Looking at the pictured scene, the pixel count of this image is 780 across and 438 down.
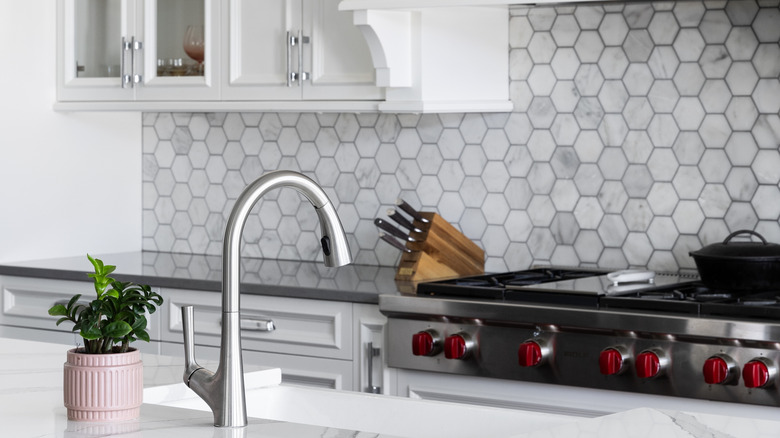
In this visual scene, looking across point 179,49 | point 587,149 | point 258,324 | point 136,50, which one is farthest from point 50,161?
point 587,149

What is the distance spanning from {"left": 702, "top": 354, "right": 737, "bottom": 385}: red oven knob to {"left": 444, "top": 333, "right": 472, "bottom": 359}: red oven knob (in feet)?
2.03

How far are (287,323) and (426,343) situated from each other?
51 cm

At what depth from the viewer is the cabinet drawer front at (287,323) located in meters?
3.03

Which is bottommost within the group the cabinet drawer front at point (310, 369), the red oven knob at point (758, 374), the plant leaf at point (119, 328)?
the cabinet drawer front at point (310, 369)

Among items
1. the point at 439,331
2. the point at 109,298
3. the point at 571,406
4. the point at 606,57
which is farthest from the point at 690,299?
the point at 109,298

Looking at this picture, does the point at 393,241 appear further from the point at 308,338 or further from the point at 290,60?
the point at 290,60

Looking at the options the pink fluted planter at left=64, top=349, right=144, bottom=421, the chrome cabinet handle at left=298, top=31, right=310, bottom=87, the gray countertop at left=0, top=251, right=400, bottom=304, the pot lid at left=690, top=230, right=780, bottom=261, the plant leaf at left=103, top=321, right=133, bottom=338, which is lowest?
the pink fluted planter at left=64, top=349, right=144, bottom=421

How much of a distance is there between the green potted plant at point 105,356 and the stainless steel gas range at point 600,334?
1.31 meters

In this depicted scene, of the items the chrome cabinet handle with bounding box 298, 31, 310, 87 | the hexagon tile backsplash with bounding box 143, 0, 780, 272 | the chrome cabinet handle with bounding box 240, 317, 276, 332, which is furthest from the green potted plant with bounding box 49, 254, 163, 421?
the hexagon tile backsplash with bounding box 143, 0, 780, 272

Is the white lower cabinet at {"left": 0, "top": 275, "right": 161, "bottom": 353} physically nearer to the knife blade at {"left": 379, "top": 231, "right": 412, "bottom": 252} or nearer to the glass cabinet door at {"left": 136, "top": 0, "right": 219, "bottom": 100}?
the glass cabinet door at {"left": 136, "top": 0, "right": 219, "bottom": 100}

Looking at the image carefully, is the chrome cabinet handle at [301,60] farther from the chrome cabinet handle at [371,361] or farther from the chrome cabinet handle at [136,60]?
the chrome cabinet handle at [371,361]

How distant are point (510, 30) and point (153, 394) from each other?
1.99m

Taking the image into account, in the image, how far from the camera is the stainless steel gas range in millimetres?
2408

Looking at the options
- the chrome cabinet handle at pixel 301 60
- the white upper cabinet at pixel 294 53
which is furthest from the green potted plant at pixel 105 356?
the chrome cabinet handle at pixel 301 60
